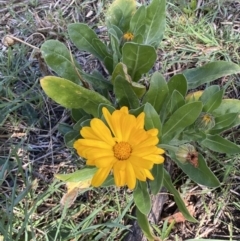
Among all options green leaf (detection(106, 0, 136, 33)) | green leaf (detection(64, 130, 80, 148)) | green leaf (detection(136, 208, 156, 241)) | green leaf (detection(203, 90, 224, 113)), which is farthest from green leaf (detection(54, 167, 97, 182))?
green leaf (detection(106, 0, 136, 33))

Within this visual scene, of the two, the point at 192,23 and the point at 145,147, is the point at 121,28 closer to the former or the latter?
the point at 192,23

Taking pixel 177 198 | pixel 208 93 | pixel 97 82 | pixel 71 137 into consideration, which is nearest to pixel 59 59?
pixel 97 82

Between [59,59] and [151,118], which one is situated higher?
[59,59]

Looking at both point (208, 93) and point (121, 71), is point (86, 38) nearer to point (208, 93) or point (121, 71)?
point (121, 71)

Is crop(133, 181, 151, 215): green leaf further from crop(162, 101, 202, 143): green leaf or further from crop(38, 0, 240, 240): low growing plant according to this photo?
crop(162, 101, 202, 143): green leaf

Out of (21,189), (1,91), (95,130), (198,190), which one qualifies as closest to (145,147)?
(95,130)

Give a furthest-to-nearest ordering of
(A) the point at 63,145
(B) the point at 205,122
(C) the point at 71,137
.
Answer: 1. (A) the point at 63,145
2. (C) the point at 71,137
3. (B) the point at 205,122
